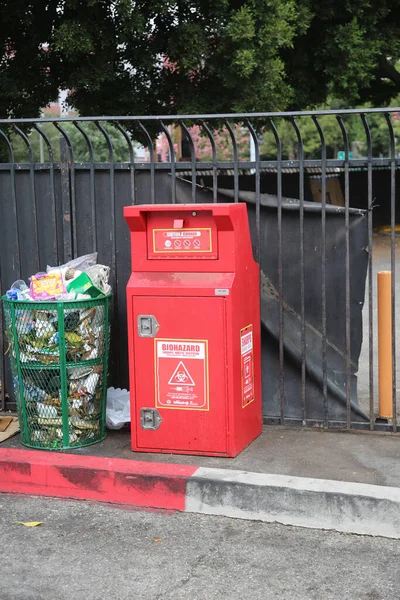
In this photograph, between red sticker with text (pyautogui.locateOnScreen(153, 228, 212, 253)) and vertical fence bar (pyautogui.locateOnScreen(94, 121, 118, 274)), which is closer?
red sticker with text (pyautogui.locateOnScreen(153, 228, 212, 253))

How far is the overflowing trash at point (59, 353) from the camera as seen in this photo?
16.1 ft

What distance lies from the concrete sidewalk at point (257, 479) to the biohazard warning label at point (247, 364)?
0.32 m

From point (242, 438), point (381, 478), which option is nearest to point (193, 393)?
point (242, 438)

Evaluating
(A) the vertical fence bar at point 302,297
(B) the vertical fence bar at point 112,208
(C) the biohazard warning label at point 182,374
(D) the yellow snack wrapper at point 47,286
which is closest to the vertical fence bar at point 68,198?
(B) the vertical fence bar at point 112,208

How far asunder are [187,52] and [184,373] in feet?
39.1

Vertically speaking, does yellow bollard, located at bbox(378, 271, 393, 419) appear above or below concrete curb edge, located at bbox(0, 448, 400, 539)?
above

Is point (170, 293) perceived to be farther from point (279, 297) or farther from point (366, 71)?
point (366, 71)

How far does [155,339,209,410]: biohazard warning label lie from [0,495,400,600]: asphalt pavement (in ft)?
2.20

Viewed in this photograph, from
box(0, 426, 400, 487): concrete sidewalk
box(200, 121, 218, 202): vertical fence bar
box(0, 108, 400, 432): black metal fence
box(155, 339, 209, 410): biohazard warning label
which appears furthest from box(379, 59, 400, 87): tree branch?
box(155, 339, 209, 410): biohazard warning label

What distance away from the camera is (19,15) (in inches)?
635

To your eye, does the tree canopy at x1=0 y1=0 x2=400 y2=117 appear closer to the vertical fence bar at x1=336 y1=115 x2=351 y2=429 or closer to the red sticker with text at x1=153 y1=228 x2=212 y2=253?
the vertical fence bar at x1=336 y1=115 x2=351 y2=429

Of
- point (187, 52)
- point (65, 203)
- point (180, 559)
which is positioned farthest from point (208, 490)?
point (187, 52)

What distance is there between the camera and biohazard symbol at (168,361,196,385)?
472 centimetres

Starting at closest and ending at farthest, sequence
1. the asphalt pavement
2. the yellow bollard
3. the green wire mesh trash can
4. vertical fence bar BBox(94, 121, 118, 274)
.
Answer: the asphalt pavement < the green wire mesh trash can < the yellow bollard < vertical fence bar BBox(94, 121, 118, 274)
